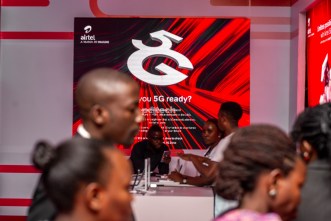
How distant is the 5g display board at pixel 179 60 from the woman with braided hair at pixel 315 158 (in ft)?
15.1

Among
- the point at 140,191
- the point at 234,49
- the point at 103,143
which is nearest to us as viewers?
the point at 103,143

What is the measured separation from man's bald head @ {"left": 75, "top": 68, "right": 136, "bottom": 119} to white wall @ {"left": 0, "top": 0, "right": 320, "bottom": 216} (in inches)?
192

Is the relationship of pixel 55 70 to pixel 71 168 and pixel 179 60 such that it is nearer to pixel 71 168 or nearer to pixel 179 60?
pixel 179 60

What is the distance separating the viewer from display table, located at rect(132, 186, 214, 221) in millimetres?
4195

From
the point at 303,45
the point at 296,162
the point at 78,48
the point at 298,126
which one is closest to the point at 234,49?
the point at 303,45

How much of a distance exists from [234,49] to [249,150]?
16.8 feet

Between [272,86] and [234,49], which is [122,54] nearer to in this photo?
[234,49]

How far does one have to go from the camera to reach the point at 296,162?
1.56 meters

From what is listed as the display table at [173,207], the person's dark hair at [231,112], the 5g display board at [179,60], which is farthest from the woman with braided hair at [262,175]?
the 5g display board at [179,60]

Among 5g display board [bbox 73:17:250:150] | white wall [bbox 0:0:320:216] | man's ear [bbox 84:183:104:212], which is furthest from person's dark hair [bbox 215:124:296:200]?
white wall [bbox 0:0:320:216]

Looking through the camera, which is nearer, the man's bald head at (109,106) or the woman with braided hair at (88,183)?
the woman with braided hair at (88,183)

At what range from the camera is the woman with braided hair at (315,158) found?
1795 millimetres

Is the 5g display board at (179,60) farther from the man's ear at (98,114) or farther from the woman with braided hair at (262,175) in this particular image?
the woman with braided hair at (262,175)

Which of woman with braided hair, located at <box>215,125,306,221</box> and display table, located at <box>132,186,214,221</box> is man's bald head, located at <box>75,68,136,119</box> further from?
display table, located at <box>132,186,214,221</box>
